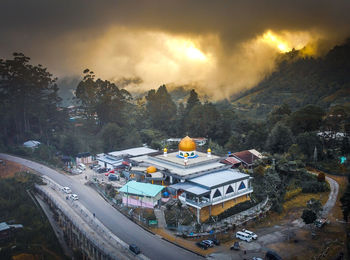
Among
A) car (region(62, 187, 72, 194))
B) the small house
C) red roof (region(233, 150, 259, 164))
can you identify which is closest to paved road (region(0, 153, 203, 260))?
car (region(62, 187, 72, 194))

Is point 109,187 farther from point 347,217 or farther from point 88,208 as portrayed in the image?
point 347,217

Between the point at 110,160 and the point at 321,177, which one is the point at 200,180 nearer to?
the point at 321,177

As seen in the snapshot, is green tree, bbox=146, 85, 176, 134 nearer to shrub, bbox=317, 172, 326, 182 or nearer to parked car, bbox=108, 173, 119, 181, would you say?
parked car, bbox=108, 173, 119, 181

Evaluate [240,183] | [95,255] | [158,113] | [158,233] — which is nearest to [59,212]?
[95,255]

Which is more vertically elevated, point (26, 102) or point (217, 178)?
point (26, 102)

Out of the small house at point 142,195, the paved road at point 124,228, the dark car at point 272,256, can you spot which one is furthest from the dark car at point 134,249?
the dark car at point 272,256

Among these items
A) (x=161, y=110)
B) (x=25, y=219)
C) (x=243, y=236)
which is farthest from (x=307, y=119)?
(x=25, y=219)
